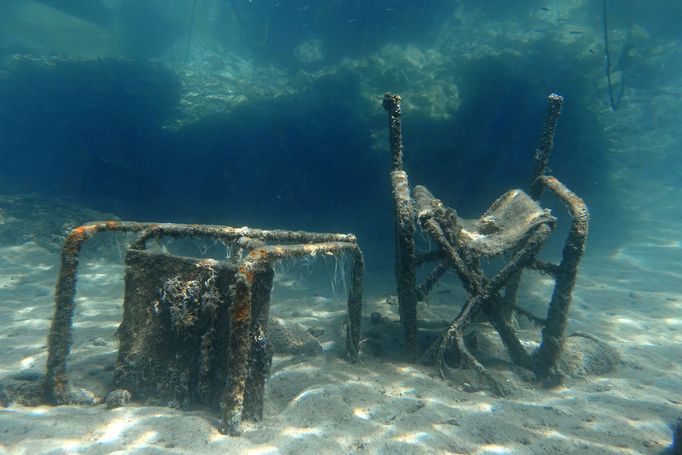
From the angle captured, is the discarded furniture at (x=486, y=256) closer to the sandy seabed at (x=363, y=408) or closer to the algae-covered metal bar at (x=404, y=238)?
the algae-covered metal bar at (x=404, y=238)

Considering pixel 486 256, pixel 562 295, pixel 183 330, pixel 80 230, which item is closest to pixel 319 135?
pixel 486 256

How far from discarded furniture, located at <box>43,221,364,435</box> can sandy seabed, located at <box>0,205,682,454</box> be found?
0.18 m

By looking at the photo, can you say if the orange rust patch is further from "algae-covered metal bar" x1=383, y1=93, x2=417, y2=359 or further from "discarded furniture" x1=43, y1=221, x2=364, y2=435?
"algae-covered metal bar" x1=383, y1=93, x2=417, y2=359

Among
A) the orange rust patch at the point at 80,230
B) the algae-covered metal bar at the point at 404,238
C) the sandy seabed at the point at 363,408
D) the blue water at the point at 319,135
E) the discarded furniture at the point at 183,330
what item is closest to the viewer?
the sandy seabed at the point at 363,408

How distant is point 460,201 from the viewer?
436 inches

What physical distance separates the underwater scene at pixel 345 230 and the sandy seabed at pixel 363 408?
30 mm

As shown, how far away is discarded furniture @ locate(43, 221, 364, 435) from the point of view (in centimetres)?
289

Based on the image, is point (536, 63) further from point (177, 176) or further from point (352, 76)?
point (177, 176)

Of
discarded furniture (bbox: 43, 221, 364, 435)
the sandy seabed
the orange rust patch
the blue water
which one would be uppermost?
the blue water

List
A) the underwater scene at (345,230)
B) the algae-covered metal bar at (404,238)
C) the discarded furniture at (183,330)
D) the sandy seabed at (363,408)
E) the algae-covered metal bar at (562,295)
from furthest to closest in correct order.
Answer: the algae-covered metal bar at (404,238) → the algae-covered metal bar at (562,295) → the underwater scene at (345,230) → the discarded furniture at (183,330) → the sandy seabed at (363,408)

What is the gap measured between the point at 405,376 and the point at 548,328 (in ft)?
5.48

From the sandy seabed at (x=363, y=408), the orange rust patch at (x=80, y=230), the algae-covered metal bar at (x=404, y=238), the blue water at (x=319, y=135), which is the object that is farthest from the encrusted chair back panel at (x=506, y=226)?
the blue water at (x=319, y=135)

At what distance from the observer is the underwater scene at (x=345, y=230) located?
3.08 meters

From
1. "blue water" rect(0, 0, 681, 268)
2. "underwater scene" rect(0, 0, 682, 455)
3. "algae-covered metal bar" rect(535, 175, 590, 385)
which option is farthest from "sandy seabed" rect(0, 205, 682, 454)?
"blue water" rect(0, 0, 681, 268)
